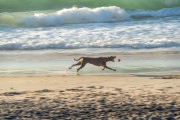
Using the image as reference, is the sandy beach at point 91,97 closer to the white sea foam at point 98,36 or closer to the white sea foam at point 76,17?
the white sea foam at point 98,36

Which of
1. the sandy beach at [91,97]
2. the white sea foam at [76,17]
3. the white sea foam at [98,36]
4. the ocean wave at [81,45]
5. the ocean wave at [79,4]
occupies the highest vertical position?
the ocean wave at [79,4]

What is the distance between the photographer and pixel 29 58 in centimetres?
1270

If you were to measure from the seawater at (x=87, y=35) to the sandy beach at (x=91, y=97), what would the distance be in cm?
126

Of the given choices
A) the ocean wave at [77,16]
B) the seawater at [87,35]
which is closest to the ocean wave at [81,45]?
the seawater at [87,35]

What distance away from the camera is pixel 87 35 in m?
16.3

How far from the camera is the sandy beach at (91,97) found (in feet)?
20.1

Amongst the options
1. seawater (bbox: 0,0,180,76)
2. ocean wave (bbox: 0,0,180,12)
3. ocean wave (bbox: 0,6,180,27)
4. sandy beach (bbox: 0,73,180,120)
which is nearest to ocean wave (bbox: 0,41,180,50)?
seawater (bbox: 0,0,180,76)

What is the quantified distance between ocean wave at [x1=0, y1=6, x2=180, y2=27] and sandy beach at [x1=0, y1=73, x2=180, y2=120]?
1063cm

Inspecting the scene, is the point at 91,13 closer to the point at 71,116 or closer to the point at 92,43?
the point at 92,43

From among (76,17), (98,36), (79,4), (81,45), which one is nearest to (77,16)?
(76,17)

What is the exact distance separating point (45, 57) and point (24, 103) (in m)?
6.09

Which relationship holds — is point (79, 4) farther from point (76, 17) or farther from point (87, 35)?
point (87, 35)

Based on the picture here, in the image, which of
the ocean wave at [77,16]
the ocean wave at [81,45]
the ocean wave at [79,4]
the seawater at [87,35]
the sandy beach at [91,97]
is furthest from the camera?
the ocean wave at [79,4]

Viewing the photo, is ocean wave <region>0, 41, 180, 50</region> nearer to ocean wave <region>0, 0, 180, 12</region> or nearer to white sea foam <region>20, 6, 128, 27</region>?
white sea foam <region>20, 6, 128, 27</region>
